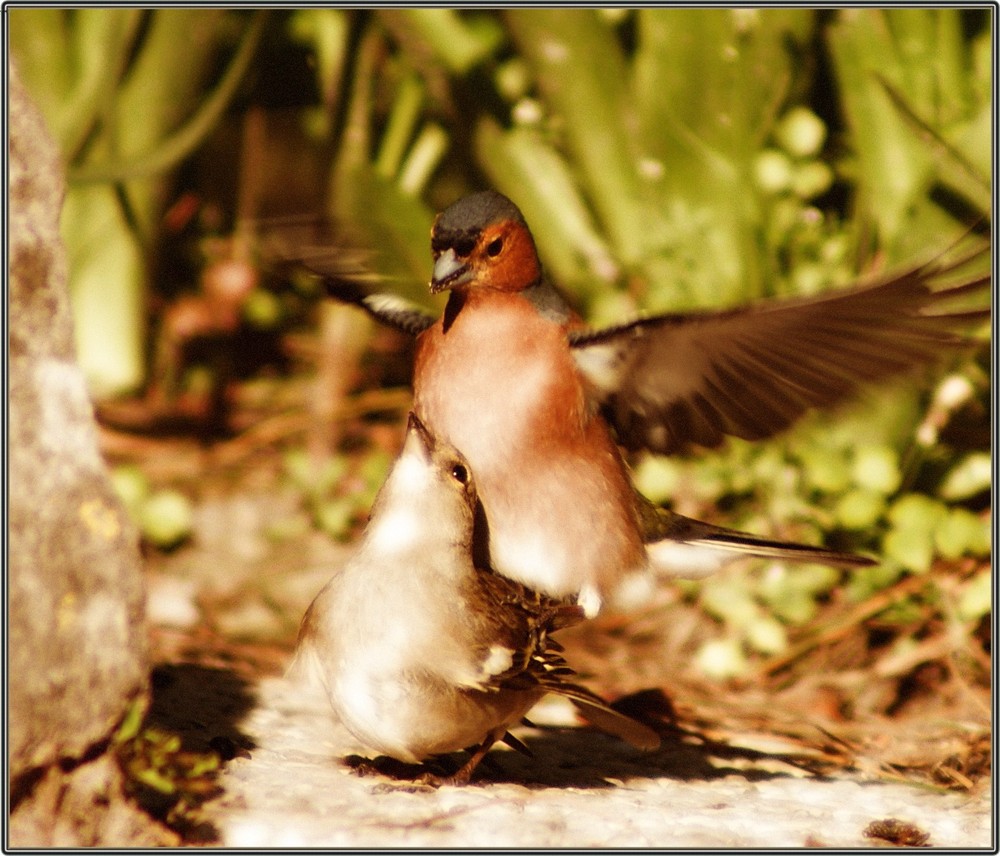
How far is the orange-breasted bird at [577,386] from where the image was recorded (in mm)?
3777

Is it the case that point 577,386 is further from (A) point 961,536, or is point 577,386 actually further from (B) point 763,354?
(A) point 961,536

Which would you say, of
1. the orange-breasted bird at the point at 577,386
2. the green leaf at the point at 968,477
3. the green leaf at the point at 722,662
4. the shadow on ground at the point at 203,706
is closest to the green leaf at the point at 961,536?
the green leaf at the point at 968,477

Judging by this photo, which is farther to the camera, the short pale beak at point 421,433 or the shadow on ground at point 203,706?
A: the shadow on ground at point 203,706

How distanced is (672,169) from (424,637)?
10.7 feet

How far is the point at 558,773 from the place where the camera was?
13.4ft

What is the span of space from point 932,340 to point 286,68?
461cm

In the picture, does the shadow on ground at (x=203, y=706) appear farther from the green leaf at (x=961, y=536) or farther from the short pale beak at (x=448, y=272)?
the green leaf at (x=961, y=536)

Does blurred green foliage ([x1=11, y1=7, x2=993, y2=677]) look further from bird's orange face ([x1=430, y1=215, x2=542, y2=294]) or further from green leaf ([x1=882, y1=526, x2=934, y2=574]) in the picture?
bird's orange face ([x1=430, y1=215, x2=542, y2=294])

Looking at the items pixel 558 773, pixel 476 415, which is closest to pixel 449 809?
pixel 558 773

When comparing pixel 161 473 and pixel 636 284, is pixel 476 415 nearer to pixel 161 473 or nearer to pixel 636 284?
pixel 636 284

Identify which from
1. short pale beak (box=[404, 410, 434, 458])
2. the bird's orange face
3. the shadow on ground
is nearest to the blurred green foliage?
the bird's orange face

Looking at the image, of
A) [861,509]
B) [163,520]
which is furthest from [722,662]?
[163,520]

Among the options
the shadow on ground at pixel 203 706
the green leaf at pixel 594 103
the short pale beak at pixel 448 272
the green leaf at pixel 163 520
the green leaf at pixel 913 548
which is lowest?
the shadow on ground at pixel 203 706

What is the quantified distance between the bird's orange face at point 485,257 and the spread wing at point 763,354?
11.4 inches
